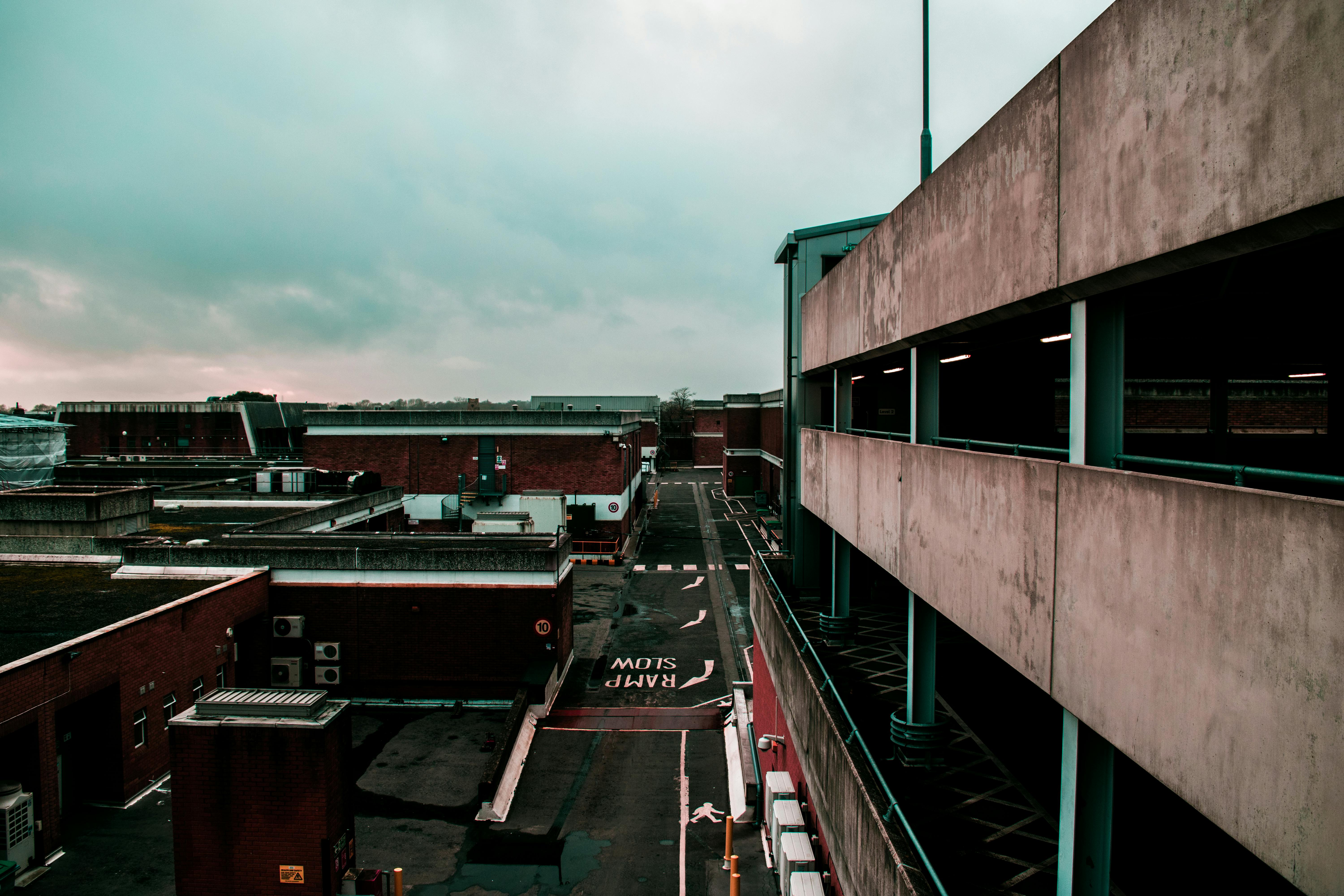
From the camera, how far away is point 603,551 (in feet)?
137

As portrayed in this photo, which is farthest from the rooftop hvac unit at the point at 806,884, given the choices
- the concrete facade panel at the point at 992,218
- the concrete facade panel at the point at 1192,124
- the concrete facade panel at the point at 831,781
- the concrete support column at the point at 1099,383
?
the concrete facade panel at the point at 1192,124

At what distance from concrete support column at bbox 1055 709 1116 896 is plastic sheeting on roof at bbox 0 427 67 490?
42.2m

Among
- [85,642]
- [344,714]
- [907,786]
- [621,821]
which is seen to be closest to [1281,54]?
[907,786]

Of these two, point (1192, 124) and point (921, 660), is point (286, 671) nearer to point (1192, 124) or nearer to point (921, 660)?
point (921, 660)

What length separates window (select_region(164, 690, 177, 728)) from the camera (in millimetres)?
17094

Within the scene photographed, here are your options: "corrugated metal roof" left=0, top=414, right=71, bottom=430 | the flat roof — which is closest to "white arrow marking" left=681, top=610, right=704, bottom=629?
the flat roof

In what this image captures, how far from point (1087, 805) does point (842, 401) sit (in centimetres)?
1013

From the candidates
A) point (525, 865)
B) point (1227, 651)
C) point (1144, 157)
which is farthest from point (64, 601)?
point (1144, 157)

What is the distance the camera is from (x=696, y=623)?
30.2 meters

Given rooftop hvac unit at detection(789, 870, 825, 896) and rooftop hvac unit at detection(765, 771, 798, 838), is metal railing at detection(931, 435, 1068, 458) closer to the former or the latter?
rooftop hvac unit at detection(789, 870, 825, 896)

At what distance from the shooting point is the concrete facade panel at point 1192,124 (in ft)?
10.7

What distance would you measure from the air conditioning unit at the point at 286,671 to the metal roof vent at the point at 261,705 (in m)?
11.4

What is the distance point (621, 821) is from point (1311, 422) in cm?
2441

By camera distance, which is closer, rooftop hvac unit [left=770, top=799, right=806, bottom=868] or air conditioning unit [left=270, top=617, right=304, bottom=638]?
rooftop hvac unit [left=770, top=799, right=806, bottom=868]
